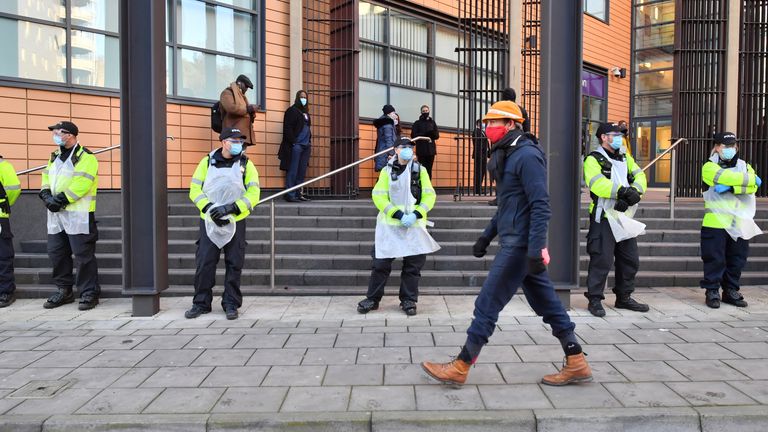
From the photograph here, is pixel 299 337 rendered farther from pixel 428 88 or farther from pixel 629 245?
pixel 428 88

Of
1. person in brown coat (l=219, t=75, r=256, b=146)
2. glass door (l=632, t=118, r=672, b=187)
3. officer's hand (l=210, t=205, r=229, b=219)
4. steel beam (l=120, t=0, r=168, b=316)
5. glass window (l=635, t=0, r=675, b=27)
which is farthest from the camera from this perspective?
glass window (l=635, t=0, r=675, b=27)

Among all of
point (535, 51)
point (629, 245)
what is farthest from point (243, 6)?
point (629, 245)

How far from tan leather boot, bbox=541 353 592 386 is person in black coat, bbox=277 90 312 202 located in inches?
268

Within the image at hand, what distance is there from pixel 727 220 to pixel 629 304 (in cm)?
151

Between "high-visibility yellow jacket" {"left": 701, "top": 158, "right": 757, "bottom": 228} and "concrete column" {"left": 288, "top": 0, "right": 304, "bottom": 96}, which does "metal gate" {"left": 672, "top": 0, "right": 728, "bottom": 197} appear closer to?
"high-visibility yellow jacket" {"left": 701, "top": 158, "right": 757, "bottom": 228}

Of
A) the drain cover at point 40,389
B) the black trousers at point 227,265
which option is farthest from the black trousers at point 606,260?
the drain cover at point 40,389

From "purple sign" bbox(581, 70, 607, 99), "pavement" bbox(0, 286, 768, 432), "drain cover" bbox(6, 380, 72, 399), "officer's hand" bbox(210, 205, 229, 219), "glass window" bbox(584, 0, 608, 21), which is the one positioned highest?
"glass window" bbox(584, 0, 608, 21)

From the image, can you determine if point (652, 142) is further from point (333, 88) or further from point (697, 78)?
point (333, 88)

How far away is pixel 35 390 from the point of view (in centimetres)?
433

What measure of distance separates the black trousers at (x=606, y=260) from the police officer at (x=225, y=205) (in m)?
3.72

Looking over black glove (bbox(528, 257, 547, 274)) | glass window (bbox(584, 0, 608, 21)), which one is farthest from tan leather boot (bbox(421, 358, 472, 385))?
glass window (bbox(584, 0, 608, 21))

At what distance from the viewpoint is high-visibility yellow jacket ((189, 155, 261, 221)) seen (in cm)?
639

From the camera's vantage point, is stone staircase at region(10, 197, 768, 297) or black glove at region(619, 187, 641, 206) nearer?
black glove at region(619, 187, 641, 206)

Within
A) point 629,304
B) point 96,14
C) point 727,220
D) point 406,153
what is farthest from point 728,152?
point 96,14
